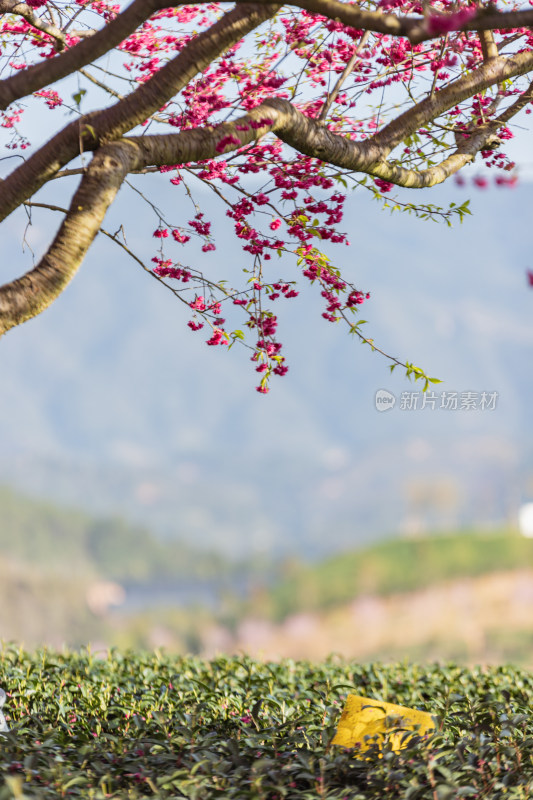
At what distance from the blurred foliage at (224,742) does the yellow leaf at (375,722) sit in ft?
0.27

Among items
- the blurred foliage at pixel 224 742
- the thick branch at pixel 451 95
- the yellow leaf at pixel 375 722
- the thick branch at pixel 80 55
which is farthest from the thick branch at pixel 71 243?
the yellow leaf at pixel 375 722

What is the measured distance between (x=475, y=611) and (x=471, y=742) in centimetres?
1193

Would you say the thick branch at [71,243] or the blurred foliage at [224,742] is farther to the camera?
the thick branch at [71,243]

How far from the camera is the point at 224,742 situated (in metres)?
3.83

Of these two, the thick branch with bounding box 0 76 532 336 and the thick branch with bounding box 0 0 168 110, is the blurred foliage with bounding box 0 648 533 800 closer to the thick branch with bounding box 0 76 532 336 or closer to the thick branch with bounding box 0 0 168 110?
the thick branch with bounding box 0 76 532 336

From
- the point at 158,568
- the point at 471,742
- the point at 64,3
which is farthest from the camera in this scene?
the point at 158,568

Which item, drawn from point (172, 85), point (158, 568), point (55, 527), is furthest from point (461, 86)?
point (55, 527)

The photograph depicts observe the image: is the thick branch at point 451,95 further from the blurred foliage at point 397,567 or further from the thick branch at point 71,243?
the blurred foliage at point 397,567

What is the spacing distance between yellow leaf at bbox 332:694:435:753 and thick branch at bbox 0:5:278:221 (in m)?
2.95

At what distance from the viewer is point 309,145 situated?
4230 millimetres

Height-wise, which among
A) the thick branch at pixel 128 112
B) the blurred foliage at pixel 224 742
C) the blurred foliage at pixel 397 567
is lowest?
the blurred foliage at pixel 224 742

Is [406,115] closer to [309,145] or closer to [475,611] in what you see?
[309,145]

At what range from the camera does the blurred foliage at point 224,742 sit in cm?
329

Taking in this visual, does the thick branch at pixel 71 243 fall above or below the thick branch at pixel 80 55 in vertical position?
below
